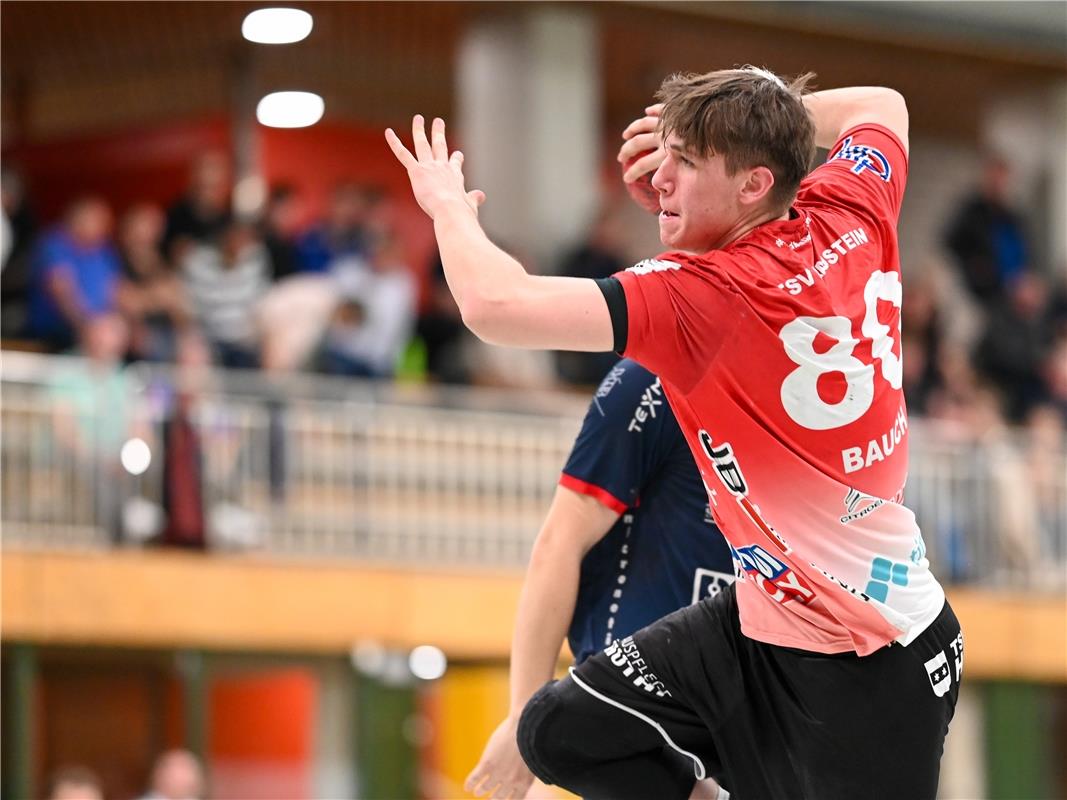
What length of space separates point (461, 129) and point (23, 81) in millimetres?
4270

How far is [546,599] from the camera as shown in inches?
160

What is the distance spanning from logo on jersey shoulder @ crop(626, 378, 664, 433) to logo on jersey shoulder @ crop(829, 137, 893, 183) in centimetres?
67

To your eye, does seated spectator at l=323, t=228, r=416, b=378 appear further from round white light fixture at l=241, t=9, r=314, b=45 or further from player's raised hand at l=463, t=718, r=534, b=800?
player's raised hand at l=463, t=718, r=534, b=800

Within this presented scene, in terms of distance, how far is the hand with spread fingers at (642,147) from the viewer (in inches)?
145

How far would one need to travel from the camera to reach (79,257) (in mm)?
10789

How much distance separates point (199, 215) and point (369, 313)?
3.83 ft

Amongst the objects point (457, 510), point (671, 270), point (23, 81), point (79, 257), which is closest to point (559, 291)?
point (671, 270)

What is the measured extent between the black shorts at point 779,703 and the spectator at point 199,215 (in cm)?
788

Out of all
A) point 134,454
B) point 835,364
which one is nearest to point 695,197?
point 835,364

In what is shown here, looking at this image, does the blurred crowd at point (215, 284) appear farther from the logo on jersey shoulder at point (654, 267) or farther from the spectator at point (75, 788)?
the logo on jersey shoulder at point (654, 267)

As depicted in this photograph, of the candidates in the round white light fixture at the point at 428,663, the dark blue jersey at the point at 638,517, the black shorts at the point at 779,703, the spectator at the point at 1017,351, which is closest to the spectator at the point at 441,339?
the round white light fixture at the point at 428,663

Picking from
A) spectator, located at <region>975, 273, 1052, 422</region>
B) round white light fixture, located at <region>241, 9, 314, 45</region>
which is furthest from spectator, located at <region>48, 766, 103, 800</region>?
spectator, located at <region>975, 273, 1052, 422</region>

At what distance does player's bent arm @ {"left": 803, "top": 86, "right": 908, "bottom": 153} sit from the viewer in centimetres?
377

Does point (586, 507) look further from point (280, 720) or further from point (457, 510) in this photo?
point (280, 720)
